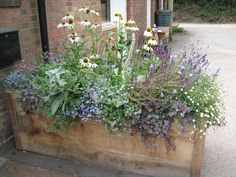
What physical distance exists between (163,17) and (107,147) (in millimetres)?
8347

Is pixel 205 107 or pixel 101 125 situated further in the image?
pixel 101 125

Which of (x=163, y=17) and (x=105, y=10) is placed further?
(x=163, y=17)

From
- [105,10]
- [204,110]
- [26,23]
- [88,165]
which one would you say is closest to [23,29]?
[26,23]

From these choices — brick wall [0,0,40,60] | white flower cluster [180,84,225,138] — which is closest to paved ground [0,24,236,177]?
white flower cluster [180,84,225,138]

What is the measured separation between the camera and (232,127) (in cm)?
388

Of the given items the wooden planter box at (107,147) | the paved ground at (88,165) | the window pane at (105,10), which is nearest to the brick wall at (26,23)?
the wooden planter box at (107,147)

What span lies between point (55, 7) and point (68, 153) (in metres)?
1.96

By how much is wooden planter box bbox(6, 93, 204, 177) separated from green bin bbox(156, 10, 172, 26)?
823 cm

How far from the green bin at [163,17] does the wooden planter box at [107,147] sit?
27.0ft

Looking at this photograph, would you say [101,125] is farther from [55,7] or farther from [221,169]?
[55,7]

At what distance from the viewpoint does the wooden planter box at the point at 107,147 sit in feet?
8.68

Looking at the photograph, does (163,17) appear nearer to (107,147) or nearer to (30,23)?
(30,23)

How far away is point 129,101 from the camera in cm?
257

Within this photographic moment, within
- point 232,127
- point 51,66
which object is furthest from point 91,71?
point 232,127
